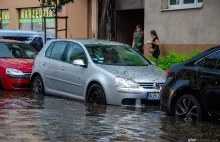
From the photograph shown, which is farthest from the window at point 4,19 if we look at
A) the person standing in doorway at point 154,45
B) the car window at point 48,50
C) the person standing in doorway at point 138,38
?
the car window at point 48,50

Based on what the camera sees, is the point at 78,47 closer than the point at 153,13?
Yes

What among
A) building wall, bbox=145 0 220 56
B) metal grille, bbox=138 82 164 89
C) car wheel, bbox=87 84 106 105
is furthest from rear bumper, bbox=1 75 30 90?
building wall, bbox=145 0 220 56

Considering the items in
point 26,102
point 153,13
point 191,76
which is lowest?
point 26,102

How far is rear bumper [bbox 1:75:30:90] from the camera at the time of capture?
14.9 meters

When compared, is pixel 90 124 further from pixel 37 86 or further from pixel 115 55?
pixel 37 86

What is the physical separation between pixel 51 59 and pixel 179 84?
16.1 ft

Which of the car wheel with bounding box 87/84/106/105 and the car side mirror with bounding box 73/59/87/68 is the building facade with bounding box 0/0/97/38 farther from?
the car wheel with bounding box 87/84/106/105

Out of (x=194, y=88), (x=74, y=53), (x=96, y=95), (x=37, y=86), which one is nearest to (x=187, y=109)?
(x=194, y=88)

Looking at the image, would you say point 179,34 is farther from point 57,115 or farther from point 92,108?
point 57,115

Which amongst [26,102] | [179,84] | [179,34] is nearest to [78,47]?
[26,102]

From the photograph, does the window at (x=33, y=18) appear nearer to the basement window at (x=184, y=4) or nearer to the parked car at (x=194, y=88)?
the basement window at (x=184, y=4)

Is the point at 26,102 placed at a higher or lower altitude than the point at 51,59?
lower

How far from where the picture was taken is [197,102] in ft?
30.6

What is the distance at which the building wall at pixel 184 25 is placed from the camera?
18125 mm
